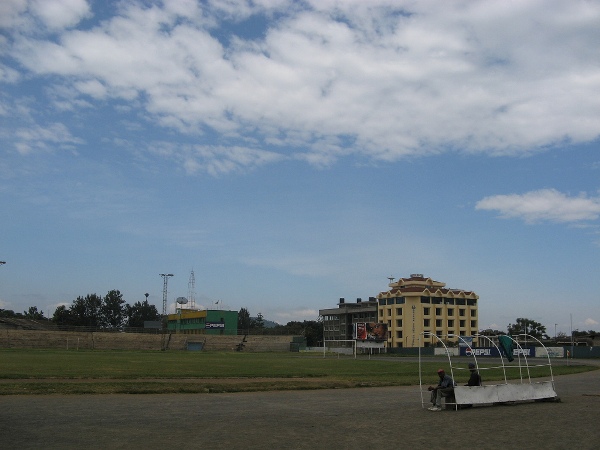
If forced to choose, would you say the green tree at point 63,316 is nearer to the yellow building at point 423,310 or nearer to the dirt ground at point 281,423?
the yellow building at point 423,310

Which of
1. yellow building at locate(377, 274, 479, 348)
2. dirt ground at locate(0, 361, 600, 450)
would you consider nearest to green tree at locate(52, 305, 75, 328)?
yellow building at locate(377, 274, 479, 348)

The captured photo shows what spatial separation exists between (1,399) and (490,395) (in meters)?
19.5

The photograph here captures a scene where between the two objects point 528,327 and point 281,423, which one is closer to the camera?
point 281,423

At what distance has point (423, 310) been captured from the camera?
14888 centimetres

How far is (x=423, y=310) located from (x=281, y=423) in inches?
5298

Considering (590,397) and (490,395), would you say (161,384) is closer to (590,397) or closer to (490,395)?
(490,395)

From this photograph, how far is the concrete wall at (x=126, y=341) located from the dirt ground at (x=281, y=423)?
9629 centimetres

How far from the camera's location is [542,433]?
16828 mm

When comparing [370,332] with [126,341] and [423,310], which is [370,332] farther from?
[126,341]

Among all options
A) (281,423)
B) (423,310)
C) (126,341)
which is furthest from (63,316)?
(281,423)

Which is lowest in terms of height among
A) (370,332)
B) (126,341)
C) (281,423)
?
(126,341)

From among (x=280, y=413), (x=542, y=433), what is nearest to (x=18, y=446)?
(x=280, y=413)

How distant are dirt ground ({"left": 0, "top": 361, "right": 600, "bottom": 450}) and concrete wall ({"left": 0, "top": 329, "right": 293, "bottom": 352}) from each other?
96294 mm

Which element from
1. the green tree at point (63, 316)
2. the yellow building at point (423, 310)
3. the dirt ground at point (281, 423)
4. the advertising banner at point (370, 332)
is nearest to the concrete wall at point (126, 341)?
the yellow building at point (423, 310)
